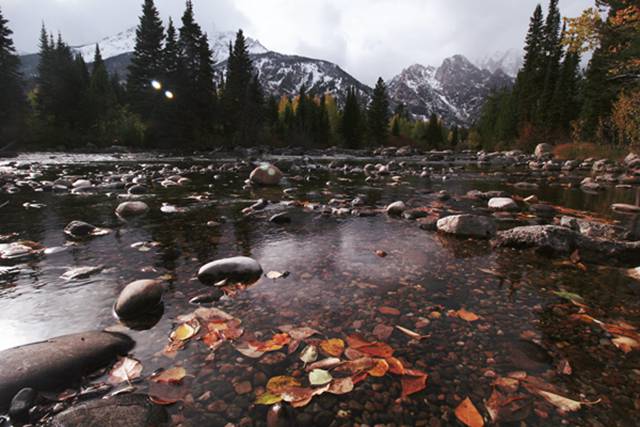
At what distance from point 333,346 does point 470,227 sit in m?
4.03

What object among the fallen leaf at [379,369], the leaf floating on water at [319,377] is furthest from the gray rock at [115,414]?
the fallen leaf at [379,369]

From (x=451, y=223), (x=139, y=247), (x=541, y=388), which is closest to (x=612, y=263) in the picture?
(x=451, y=223)

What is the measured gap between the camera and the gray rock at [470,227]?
5.35 metres

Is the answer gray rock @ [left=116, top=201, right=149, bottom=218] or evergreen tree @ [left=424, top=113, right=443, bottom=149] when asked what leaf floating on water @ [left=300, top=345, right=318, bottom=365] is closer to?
gray rock @ [left=116, top=201, right=149, bottom=218]

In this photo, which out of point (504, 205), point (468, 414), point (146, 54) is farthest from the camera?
point (146, 54)

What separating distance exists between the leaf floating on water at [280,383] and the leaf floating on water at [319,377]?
3.8 inches

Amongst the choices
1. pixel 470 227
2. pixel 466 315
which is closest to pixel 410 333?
pixel 466 315

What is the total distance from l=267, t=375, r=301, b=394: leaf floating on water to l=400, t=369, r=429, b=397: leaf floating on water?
0.66 meters

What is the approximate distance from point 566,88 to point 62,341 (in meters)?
62.1

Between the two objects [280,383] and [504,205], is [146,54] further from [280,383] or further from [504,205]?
[280,383]

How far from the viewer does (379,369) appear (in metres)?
2.12

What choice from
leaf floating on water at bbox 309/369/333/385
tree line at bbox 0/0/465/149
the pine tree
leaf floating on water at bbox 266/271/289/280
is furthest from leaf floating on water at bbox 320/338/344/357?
the pine tree

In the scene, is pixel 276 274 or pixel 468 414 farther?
pixel 276 274

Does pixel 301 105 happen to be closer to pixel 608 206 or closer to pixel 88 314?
pixel 608 206
